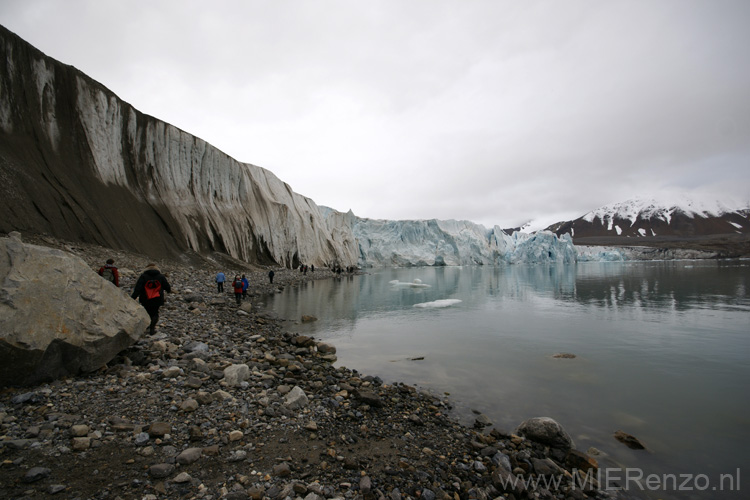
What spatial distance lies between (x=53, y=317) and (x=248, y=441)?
245 cm

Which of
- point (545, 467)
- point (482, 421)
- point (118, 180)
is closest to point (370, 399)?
point (482, 421)

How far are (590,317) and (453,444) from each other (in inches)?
428

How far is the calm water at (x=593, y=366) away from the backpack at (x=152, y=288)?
136 inches

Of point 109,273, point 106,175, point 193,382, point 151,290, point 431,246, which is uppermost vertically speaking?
point 106,175

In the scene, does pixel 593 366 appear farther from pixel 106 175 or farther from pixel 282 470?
pixel 106 175

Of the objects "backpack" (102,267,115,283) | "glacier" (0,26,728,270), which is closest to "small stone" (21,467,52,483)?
"backpack" (102,267,115,283)

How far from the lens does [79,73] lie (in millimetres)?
17219

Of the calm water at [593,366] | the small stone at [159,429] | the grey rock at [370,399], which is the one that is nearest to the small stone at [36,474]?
the small stone at [159,429]

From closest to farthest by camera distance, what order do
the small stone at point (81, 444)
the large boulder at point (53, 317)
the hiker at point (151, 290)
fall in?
the small stone at point (81, 444), the large boulder at point (53, 317), the hiker at point (151, 290)

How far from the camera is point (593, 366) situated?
694 cm

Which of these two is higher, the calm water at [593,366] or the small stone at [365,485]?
the small stone at [365,485]

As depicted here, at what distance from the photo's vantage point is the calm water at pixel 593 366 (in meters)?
4.32

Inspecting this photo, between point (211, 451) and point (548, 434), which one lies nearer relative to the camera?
point (211, 451)

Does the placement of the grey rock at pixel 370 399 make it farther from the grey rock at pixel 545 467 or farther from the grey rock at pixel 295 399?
the grey rock at pixel 545 467
